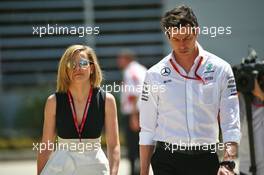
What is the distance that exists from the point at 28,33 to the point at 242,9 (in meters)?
5.26

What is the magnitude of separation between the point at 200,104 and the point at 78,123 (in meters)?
0.80

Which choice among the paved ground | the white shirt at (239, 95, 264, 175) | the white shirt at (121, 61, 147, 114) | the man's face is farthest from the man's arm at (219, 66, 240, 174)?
the paved ground

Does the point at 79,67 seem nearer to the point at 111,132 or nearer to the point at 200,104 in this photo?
the point at 111,132

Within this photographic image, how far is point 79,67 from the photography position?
5.16 m

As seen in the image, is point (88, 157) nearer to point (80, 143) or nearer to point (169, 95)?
point (80, 143)

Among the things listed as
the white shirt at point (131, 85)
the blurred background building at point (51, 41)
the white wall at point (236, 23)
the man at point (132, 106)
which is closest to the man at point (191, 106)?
the man at point (132, 106)

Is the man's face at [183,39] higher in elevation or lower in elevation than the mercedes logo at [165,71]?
higher

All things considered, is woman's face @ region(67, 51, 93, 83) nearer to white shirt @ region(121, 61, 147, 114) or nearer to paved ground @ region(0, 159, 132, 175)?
white shirt @ region(121, 61, 147, 114)

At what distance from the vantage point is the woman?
5.08 meters

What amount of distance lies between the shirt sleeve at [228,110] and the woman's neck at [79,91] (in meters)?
0.89

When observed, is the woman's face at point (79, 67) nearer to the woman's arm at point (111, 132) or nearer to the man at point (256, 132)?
the woman's arm at point (111, 132)

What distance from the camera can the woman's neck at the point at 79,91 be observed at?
205 inches

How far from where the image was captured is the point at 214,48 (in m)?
16.2

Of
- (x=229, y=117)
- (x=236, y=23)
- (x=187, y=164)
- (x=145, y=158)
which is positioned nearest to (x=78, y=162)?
(x=145, y=158)
